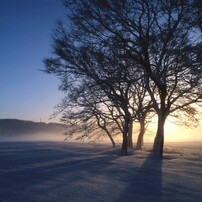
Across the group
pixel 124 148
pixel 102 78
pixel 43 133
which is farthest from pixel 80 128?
pixel 43 133

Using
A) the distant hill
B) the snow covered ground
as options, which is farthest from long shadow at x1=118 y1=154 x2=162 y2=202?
the distant hill

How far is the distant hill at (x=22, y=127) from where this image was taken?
8488cm

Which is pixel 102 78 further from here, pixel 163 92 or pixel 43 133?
pixel 43 133

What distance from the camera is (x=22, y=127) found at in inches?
3543

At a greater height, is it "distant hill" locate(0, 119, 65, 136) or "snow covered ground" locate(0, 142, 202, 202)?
"distant hill" locate(0, 119, 65, 136)

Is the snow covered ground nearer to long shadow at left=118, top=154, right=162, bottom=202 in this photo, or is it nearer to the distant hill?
long shadow at left=118, top=154, right=162, bottom=202

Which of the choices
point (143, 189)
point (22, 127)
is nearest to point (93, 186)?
point (143, 189)

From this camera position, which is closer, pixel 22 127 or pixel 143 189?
pixel 143 189

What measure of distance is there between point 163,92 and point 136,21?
13.4ft

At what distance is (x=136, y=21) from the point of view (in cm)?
1616

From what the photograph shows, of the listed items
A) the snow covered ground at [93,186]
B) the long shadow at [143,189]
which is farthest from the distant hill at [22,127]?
the long shadow at [143,189]

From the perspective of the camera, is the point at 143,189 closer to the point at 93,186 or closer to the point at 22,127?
the point at 93,186

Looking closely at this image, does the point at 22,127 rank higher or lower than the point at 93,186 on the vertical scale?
higher

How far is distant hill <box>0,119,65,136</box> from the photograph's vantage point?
84.9 meters
